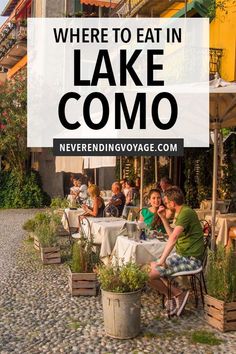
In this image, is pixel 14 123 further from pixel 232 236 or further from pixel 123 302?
pixel 123 302

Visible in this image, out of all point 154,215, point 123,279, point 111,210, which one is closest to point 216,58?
point 111,210

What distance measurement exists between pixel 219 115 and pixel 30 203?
14.3 meters

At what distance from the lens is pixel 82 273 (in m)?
6.83

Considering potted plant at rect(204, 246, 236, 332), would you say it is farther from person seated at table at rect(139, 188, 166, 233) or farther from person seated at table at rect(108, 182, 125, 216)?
person seated at table at rect(108, 182, 125, 216)

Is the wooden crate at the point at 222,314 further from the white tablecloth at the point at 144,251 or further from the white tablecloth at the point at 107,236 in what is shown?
the white tablecloth at the point at 107,236

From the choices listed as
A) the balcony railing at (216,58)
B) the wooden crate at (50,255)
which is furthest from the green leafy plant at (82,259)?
the balcony railing at (216,58)

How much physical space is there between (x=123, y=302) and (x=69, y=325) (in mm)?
892

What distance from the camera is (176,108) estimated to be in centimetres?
973

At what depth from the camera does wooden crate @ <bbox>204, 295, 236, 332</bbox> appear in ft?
17.7

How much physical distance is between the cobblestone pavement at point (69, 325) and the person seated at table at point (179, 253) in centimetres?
25

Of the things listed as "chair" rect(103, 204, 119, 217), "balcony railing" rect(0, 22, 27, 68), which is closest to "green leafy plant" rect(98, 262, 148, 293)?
"chair" rect(103, 204, 119, 217)

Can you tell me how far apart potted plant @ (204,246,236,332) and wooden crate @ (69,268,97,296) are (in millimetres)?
1737

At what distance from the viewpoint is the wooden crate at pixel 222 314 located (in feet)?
17.7

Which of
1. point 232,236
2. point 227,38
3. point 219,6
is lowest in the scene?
point 232,236
